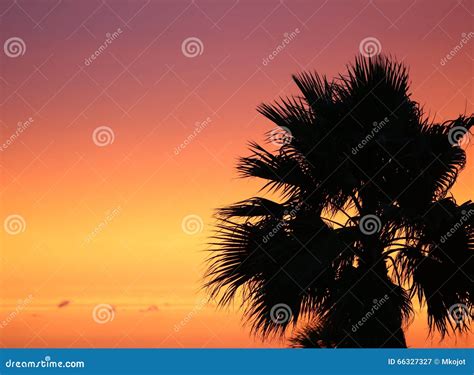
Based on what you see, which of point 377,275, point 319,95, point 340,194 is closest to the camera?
point 377,275

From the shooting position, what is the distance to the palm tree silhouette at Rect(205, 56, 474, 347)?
10.1 metres

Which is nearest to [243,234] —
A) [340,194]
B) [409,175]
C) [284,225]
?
[284,225]

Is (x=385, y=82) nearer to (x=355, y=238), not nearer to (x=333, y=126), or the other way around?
(x=333, y=126)

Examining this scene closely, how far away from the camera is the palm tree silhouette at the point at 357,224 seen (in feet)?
33.3

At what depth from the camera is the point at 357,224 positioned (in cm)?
1071

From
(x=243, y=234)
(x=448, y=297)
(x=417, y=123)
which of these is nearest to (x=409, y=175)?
(x=417, y=123)

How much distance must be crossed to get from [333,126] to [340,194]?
919 millimetres

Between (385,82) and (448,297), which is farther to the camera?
(385,82)

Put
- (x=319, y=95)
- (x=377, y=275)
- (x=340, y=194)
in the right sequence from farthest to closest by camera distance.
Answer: (x=319, y=95)
(x=340, y=194)
(x=377, y=275)

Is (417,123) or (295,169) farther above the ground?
(417,123)

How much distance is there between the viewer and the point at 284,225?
10617mm

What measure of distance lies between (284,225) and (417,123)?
2.43 meters

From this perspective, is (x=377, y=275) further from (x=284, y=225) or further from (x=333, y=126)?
(x=333, y=126)

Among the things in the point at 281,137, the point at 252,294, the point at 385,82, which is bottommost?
the point at 252,294
